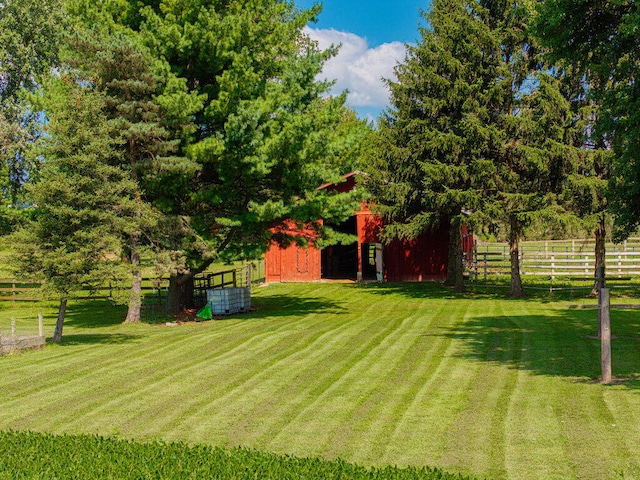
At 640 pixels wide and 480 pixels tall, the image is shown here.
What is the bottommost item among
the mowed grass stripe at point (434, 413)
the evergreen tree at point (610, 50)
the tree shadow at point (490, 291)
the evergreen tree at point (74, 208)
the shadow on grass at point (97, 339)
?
the mowed grass stripe at point (434, 413)

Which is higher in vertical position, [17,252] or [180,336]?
[17,252]

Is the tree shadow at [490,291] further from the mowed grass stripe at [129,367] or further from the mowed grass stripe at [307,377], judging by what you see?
the mowed grass stripe at [129,367]

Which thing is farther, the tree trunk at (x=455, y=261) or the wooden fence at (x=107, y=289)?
Result: the tree trunk at (x=455, y=261)

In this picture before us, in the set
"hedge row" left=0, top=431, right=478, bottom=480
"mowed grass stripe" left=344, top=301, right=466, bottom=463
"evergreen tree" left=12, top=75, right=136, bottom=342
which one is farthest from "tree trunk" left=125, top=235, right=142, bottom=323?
"hedge row" left=0, top=431, right=478, bottom=480

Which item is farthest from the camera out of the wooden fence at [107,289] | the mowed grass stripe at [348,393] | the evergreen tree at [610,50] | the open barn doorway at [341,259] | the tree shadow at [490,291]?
the open barn doorway at [341,259]

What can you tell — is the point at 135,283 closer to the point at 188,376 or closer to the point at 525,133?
the point at 188,376

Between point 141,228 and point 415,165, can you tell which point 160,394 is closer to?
point 141,228

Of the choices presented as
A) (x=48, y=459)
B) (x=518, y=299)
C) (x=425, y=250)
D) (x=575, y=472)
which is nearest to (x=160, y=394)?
(x=48, y=459)

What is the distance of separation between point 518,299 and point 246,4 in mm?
17348

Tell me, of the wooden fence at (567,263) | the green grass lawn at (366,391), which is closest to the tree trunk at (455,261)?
the wooden fence at (567,263)

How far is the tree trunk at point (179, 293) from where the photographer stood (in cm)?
2477

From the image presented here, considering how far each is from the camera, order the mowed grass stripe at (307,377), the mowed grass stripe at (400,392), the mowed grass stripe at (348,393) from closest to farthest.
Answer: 1. the mowed grass stripe at (400,392)
2. the mowed grass stripe at (348,393)
3. the mowed grass stripe at (307,377)

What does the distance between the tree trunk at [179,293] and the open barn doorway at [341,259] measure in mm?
15299

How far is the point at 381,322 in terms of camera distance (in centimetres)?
2122
